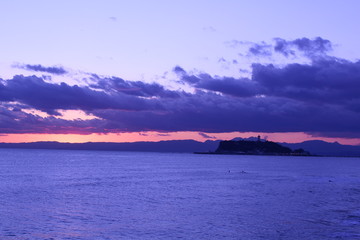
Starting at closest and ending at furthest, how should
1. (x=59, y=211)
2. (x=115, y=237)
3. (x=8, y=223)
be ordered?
(x=115, y=237) < (x=8, y=223) < (x=59, y=211)

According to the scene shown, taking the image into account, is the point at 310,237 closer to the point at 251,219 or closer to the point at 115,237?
the point at 251,219

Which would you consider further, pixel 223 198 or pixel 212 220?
pixel 223 198

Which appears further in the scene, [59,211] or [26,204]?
[26,204]

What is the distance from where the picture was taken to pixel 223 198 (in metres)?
58.6

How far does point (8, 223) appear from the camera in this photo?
119 feet

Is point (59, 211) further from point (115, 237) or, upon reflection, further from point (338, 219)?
point (338, 219)

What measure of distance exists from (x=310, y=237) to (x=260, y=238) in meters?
4.08

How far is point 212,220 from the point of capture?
40.0 meters

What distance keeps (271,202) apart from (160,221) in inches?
811

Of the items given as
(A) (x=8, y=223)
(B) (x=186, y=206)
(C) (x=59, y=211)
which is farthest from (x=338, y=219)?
(A) (x=8, y=223)

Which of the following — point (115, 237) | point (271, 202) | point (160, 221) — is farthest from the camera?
point (271, 202)

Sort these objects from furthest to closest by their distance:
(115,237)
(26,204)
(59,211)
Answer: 1. (26,204)
2. (59,211)
3. (115,237)

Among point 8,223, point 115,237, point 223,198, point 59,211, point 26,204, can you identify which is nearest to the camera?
point 115,237

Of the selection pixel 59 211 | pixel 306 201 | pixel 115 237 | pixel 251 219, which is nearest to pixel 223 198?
pixel 306 201
